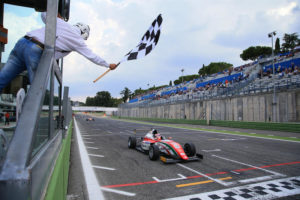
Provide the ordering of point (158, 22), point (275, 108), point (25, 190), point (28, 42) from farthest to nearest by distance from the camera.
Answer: point (275, 108), point (158, 22), point (28, 42), point (25, 190)

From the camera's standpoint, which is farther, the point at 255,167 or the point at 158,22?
the point at 255,167

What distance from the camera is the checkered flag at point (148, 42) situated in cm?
373

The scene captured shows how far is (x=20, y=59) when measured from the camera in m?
2.08

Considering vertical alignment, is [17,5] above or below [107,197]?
above

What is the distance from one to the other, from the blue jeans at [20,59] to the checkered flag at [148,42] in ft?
5.78

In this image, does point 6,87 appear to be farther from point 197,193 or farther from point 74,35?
point 197,193

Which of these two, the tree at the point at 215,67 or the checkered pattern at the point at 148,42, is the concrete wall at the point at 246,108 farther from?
the tree at the point at 215,67

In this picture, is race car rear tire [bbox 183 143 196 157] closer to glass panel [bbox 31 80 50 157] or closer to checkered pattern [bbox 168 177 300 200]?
checkered pattern [bbox 168 177 300 200]

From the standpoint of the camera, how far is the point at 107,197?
3.75 meters

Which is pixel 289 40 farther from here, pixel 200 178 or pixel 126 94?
pixel 126 94

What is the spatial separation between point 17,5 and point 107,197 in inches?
128

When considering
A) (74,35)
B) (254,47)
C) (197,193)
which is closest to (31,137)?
(74,35)

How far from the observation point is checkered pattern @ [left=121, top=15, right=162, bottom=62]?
373 cm

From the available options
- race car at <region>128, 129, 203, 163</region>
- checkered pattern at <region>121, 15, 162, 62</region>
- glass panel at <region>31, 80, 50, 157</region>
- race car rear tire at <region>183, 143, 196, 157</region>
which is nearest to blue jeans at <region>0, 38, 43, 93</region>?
glass panel at <region>31, 80, 50, 157</region>
